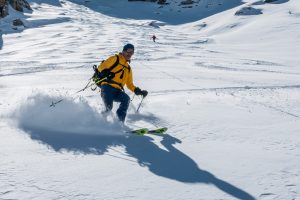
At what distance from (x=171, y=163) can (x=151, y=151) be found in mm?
573

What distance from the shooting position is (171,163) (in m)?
4.91

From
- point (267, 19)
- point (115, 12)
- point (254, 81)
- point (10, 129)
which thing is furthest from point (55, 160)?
point (115, 12)

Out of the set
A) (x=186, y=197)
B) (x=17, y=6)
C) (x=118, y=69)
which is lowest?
(x=186, y=197)

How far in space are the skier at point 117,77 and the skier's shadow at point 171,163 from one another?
1089 mm

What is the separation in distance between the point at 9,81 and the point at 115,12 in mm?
53107

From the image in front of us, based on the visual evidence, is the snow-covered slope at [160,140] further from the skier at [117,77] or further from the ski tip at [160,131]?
the skier at [117,77]

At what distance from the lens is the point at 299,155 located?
5.02m

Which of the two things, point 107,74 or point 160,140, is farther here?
point 107,74

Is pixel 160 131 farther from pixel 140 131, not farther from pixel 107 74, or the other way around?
pixel 107 74

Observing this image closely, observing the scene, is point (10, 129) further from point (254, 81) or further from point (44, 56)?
point (44, 56)

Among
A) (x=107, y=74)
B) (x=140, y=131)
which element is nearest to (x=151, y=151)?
(x=140, y=131)

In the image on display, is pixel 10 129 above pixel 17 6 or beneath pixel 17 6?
beneath

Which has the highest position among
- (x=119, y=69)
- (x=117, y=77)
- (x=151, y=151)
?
(x=119, y=69)

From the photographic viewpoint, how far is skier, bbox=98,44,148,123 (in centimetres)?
686
